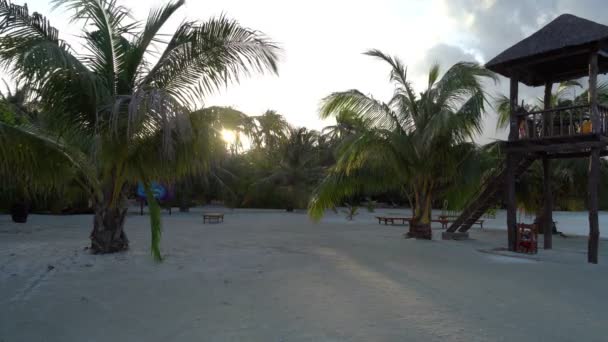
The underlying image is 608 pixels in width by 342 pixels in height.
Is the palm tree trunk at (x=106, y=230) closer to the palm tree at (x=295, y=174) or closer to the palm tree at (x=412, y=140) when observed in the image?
the palm tree at (x=412, y=140)

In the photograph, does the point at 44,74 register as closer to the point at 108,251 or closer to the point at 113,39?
the point at 113,39

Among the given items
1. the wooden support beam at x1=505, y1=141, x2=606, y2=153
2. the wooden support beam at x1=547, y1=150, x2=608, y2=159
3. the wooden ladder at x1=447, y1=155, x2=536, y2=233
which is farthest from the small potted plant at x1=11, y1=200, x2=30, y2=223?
the wooden support beam at x1=547, y1=150, x2=608, y2=159

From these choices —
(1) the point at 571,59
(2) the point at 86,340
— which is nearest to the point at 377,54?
(1) the point at 571,59

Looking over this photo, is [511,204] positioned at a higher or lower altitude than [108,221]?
higher

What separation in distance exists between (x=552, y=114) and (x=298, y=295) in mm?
8385

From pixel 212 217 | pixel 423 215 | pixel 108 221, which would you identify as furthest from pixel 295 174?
pixel 108 221

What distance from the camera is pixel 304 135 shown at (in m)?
29.2

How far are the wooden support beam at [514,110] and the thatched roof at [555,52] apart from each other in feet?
0.94

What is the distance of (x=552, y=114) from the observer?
33.7ft

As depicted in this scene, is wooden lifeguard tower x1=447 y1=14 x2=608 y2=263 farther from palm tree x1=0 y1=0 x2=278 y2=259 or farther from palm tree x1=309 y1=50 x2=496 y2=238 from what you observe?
palm tree x1=0 y1=0 x2=278 y2=259

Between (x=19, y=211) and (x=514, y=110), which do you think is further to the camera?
(x=19, y=211)

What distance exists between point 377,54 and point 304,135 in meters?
17.4

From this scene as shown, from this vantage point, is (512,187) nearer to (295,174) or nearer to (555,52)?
(555,52)

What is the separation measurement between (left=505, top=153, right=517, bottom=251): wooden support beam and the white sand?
640 millimetres
